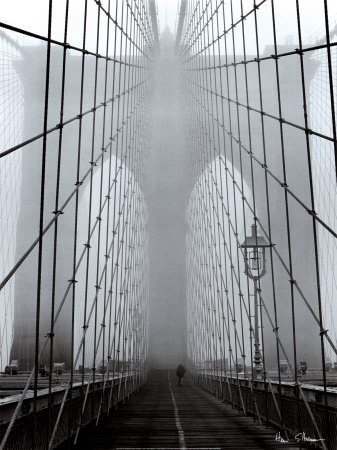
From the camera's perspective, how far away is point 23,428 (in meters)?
2.99

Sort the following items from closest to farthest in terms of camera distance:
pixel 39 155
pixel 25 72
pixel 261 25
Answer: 1. pixel 25 72
2. pixel 39 155
3. pixel 261 25

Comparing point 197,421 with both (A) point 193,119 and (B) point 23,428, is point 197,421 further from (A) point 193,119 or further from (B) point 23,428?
(A) point 193,119

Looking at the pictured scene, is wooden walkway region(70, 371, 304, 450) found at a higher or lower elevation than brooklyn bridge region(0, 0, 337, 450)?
lower

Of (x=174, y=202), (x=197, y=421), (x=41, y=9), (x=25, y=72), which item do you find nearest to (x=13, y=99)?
(x=25, y=72)

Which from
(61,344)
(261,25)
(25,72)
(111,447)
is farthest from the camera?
(261,25)

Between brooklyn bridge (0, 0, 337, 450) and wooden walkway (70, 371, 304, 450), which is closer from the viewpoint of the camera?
wooden walkway (70, 371, 304, 450)

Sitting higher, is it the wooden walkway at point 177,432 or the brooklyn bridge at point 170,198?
the brooklyn bridge at point 170,198

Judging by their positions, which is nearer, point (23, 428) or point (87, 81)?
point (23, 428)

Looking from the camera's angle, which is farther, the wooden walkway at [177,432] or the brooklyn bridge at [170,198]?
the brooklyn bridge at [170,198]

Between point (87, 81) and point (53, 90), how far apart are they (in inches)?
50.0

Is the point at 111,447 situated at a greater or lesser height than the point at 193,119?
lesser

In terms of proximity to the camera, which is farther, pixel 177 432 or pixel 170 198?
pixel 170 198

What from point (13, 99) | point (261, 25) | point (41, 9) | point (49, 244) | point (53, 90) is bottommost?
point (49, 244)

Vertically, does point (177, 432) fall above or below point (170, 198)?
below
